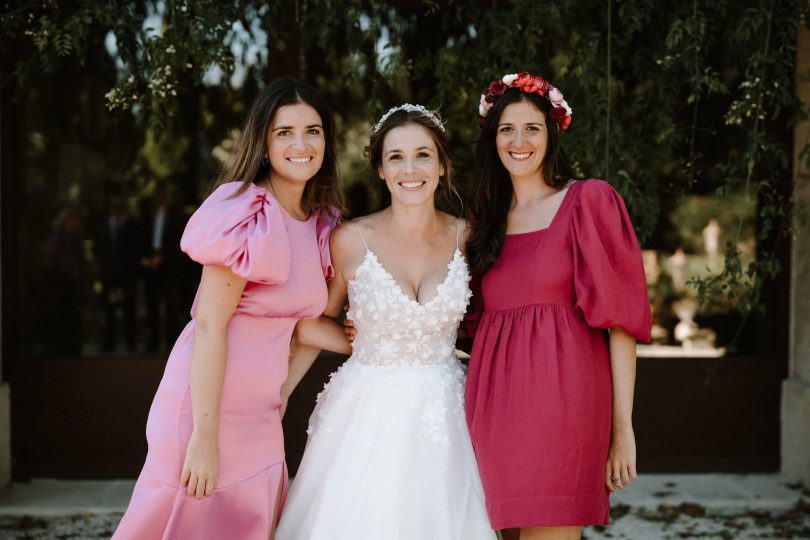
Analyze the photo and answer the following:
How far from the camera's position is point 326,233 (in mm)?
2781

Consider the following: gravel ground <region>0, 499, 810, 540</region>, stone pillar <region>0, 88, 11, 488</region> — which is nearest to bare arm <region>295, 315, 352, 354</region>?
gravel ground <region>0, 499, 810, 540</region>

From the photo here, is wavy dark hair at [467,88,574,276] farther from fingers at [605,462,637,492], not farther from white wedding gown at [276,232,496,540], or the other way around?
fingers at [605,462,637,492]

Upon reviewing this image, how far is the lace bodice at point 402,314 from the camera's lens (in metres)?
2.73

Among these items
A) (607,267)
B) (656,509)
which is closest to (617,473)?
(607,267)

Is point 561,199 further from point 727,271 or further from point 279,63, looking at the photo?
point 279,63

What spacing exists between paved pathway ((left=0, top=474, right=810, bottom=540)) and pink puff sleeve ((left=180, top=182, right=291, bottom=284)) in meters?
2.30

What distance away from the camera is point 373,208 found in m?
5.33

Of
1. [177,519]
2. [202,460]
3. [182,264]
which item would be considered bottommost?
[177,519]

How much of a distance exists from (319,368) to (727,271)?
223 cm

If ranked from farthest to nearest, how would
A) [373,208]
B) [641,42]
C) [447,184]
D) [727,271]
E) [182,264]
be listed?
1. [182,264]
2. [373,208]
3. [641,42]
4. [727,271]
5. [447,184]

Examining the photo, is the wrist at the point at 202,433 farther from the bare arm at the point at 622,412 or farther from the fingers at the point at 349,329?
the bare arm at the point at 622,412

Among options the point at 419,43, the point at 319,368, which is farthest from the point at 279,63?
the point at 319,368

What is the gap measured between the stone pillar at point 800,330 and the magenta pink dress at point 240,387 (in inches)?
123

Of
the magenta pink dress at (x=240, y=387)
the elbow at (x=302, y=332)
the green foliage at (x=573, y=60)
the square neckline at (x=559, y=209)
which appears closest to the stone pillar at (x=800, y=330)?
the green foliage at (x=573, y=60)
